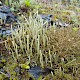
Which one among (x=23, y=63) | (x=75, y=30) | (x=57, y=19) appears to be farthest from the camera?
(x=57, y=19)

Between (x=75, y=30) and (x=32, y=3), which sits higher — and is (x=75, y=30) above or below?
below

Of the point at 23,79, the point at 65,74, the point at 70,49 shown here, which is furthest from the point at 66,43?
the point at 23,79

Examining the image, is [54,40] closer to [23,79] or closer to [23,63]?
[23,63]

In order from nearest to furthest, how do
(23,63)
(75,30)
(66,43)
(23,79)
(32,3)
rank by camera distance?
(23,79) < (23,63) < (66,43) < (75,30) < (32,3)

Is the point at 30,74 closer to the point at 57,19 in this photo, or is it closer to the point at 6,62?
the point at 6,62

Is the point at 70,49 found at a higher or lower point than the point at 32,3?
lower

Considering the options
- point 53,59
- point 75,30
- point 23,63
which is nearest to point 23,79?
point 23,63

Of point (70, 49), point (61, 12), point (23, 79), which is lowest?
point (23, 79)

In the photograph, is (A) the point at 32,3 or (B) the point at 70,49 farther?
(A) the point at 32,3

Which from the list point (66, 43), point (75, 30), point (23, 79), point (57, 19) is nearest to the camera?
point (23, 79)
